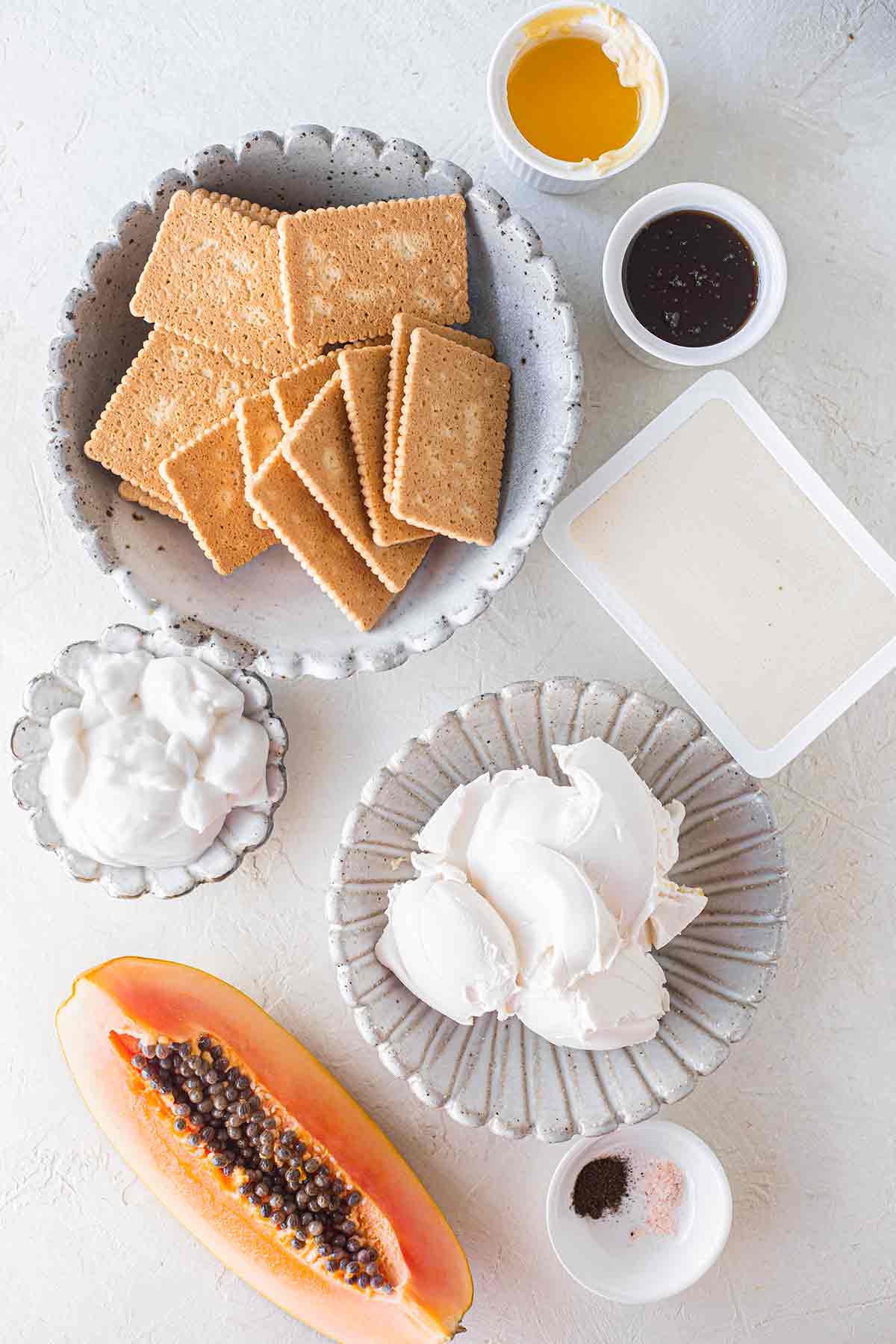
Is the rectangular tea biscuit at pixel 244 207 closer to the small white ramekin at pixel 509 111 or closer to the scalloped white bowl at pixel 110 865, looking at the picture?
the small white ramekin at pixel 509 111

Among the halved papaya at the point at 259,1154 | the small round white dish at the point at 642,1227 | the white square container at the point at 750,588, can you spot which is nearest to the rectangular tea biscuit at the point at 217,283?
the white square container at the point at 750,588

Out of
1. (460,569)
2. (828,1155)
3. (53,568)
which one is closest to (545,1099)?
(828,1155)

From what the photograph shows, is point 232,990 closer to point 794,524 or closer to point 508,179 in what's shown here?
point 794,524

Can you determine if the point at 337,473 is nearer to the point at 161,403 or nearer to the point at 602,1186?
the point at 161,403

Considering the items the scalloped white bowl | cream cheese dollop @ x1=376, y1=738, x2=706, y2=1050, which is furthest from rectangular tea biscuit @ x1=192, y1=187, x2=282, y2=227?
cream cheese dollop @ x1=376, y1=738, x2=706, y2=1050

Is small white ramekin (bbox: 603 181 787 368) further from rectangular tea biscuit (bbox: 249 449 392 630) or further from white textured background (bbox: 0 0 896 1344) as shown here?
rectangular tea biscuit (bbox: 249 449 392 630)

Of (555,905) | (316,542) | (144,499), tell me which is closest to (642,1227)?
(555,905)
